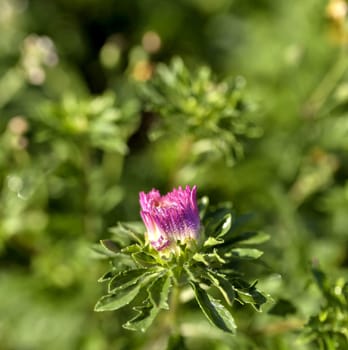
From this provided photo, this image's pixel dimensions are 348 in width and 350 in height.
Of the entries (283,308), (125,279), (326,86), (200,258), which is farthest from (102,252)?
(326,86)

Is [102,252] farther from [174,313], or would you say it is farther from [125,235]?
[174,313]

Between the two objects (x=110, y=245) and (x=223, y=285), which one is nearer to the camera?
(x=223, y=285)

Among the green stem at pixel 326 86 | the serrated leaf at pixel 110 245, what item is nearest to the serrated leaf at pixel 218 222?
the serrated leaf at pixel 110 245

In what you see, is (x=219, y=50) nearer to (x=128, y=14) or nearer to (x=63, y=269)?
(x=128, y=14)

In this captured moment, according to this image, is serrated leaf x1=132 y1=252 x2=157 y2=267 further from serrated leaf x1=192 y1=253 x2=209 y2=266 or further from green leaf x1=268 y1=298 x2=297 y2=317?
green leaf x1=268 y1=298 x2=297 y2=317

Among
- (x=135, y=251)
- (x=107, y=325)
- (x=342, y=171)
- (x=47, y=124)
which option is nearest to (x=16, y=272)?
(x=107, y=325)
